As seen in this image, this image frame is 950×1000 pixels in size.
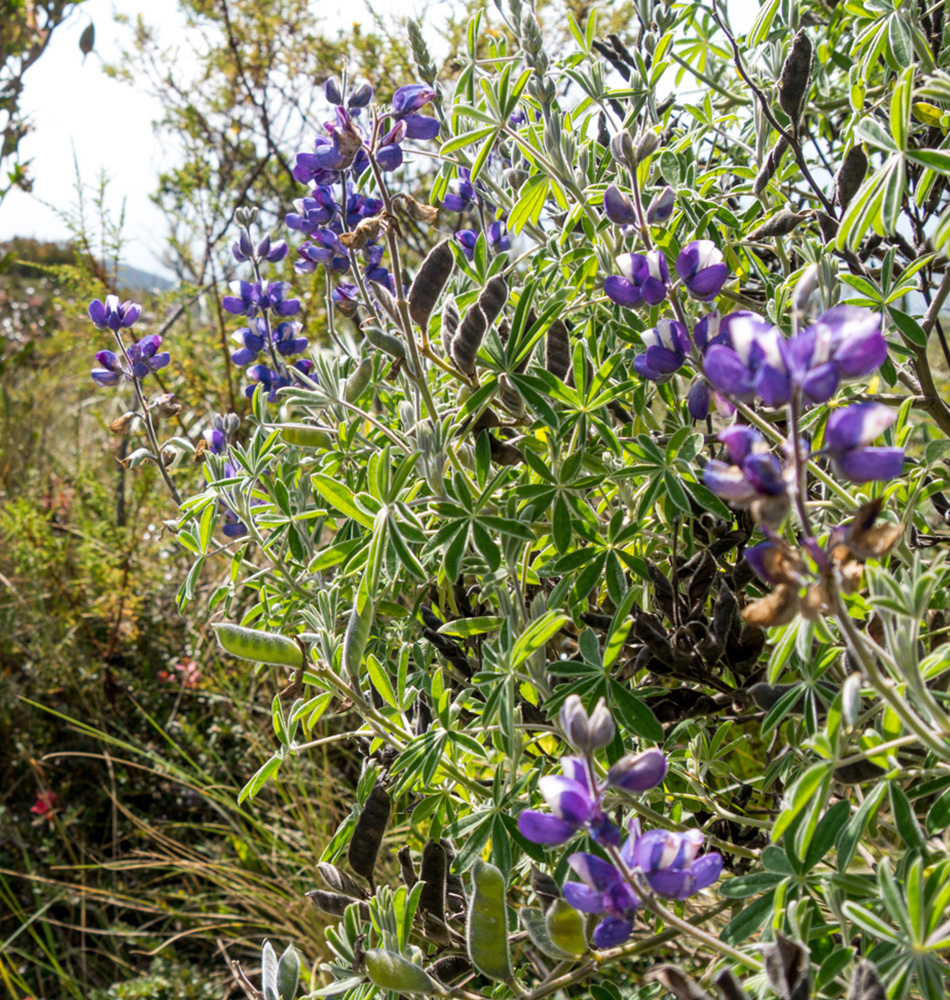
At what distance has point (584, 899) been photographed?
654 mm

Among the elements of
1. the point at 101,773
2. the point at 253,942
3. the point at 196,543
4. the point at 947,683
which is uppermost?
the point at 196,543

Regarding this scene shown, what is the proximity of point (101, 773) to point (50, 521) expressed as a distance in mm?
1317

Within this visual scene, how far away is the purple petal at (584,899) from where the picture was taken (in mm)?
653

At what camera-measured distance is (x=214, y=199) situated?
3.91 meters

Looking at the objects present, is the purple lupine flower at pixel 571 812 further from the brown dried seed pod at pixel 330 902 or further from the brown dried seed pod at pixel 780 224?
the brown dried seed pod at pixel 780 224

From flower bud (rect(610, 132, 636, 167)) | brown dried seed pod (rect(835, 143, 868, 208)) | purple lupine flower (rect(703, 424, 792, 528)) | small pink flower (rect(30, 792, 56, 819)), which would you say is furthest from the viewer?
small pink flower (rect(30, 792, 56, 819))

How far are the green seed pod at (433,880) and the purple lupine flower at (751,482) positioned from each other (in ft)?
2.24

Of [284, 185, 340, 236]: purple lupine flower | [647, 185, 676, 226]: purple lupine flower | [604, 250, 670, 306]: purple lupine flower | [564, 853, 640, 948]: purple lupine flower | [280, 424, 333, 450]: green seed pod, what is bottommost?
[564, 853, 640, 948]: purple lupine flower

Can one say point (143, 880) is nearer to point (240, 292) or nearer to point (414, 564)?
point (240, 292)

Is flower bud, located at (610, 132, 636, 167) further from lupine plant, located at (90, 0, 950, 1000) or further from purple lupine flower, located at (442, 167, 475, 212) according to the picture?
purple lupine flower, located at (442, 167, 475, 212)

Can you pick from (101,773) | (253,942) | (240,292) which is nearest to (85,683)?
(101,773)

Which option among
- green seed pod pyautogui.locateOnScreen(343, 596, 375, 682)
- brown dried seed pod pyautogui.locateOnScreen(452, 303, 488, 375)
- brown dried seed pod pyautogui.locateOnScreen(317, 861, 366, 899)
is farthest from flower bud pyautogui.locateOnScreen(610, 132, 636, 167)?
brown dried seed pod pyautogui.locateOnScreen(317, 861, 366, 899)

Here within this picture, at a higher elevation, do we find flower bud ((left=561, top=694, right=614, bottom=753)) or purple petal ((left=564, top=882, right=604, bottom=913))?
flower bud ((left=561, top=694, right=614, bottom=753))

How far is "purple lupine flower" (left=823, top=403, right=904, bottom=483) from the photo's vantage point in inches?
21.9
